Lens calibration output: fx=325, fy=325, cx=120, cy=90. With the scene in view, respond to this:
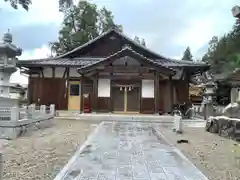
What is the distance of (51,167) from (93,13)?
36.9m

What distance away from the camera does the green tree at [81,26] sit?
4100cm

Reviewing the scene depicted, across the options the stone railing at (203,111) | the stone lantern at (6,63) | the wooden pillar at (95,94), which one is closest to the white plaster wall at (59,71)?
the stone lantern at (6,63)

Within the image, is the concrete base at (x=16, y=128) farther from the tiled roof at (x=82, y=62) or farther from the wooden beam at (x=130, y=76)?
the tiled roof at (x=82, y=62)

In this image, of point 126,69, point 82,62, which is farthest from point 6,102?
point 82,62

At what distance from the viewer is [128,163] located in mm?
6590

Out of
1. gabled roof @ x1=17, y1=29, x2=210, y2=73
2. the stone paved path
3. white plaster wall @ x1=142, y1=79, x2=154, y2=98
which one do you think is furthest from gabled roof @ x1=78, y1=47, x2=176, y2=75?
the stone paved path

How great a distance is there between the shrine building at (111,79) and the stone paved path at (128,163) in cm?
1212

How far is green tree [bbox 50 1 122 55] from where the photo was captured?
41.0 metres

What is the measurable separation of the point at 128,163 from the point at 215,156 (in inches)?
95.6

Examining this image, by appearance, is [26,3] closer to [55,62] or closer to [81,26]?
[55,62]

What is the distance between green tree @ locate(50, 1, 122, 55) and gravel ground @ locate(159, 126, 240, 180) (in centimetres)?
3238

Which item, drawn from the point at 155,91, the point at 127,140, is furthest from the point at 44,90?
the point at 127,140

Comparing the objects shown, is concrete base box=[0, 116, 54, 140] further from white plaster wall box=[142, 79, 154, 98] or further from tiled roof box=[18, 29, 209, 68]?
tiled roof box=[18, 29, 209, 68]

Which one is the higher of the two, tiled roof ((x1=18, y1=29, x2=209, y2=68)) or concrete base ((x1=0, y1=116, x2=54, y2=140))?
tiled roof ((x1=18, y1=29, x2=209, y2=68))
